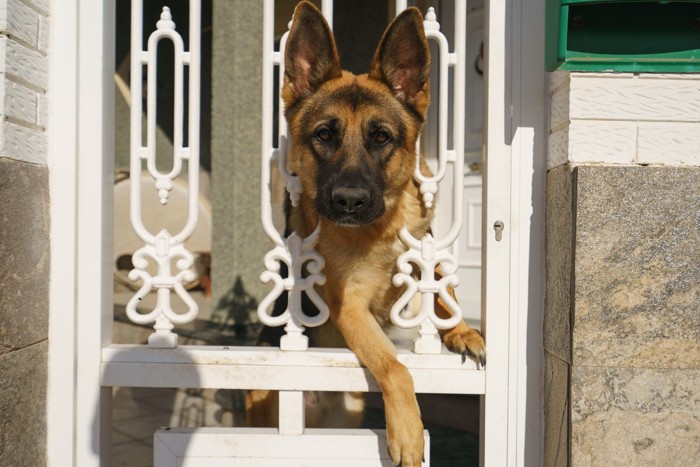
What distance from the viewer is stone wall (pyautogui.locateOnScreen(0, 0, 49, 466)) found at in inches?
74.4

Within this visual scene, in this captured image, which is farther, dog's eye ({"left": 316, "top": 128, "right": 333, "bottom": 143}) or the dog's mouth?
dog's eye ({"left": 316, "top": 128, "right": 333, "bottom": 143})

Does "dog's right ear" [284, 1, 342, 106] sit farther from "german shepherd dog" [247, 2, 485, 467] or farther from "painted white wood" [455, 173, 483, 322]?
"painted white wood" [455, 173, 483, 322]

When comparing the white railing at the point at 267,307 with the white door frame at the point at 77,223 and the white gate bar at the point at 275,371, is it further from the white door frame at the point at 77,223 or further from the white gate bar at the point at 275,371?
the white door frame at the point at 77,223

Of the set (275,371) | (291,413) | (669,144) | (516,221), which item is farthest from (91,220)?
→ (669,144)

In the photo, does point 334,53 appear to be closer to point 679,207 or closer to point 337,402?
point 679,207

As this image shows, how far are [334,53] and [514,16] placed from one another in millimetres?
695

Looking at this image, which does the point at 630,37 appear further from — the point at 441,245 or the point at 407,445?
the point at 407,445

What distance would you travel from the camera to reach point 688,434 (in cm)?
183

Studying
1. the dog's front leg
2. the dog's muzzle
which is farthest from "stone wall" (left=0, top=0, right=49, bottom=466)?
the dog's front leg

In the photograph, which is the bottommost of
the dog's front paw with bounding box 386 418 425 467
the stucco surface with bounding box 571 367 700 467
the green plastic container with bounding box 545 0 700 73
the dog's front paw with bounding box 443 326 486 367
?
the dog's front paw with bounding box 386 418 425 467

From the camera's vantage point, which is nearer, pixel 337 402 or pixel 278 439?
pixel 278 439

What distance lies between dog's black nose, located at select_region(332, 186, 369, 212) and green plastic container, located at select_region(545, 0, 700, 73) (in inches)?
31.5

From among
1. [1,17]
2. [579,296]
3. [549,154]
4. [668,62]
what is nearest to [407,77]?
[549,154]

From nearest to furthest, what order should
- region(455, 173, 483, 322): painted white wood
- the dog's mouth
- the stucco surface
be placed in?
the stucco surface, the dog's mouth, region(455, 173, 483, 322): painted white wood
